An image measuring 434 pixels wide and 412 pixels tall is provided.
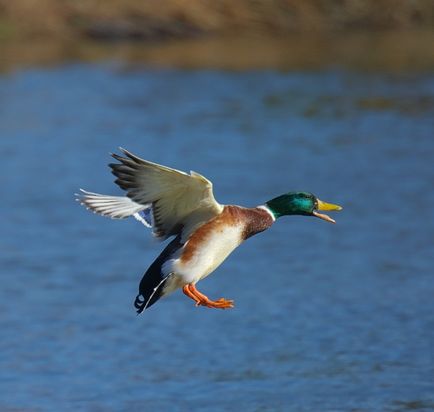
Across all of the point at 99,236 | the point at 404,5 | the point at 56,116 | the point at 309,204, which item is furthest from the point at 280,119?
the point at 309,204

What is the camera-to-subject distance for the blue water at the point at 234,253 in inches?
394

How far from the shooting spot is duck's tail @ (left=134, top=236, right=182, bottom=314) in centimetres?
707

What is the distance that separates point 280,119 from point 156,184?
1190 centimetres

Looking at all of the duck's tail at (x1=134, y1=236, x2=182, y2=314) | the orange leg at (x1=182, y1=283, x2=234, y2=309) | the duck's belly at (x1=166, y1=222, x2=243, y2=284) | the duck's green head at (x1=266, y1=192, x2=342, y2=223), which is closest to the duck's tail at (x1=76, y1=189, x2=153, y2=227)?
the duck's tail at (x1=134, y1=236, x2=182, y2=314)

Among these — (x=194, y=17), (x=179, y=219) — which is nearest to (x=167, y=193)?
(x=179, y=219)

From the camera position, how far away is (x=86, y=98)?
20.3 metres

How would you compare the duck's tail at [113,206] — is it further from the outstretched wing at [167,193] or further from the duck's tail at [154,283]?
the duck's tail at [154,283]

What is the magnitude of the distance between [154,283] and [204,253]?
31 centimetres

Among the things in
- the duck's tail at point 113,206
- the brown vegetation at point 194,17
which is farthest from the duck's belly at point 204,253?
the brown vegetation at point 194,17

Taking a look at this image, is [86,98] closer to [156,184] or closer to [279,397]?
[279,397]

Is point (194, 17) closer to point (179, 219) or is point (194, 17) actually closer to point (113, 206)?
point (179, 219)

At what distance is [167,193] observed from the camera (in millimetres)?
7066

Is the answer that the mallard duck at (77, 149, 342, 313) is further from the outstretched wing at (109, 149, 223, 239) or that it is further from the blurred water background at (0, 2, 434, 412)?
the blurred water background at (0, 2, 434, 412)

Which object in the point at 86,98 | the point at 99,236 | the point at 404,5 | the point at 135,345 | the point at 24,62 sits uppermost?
the point at 404,5
